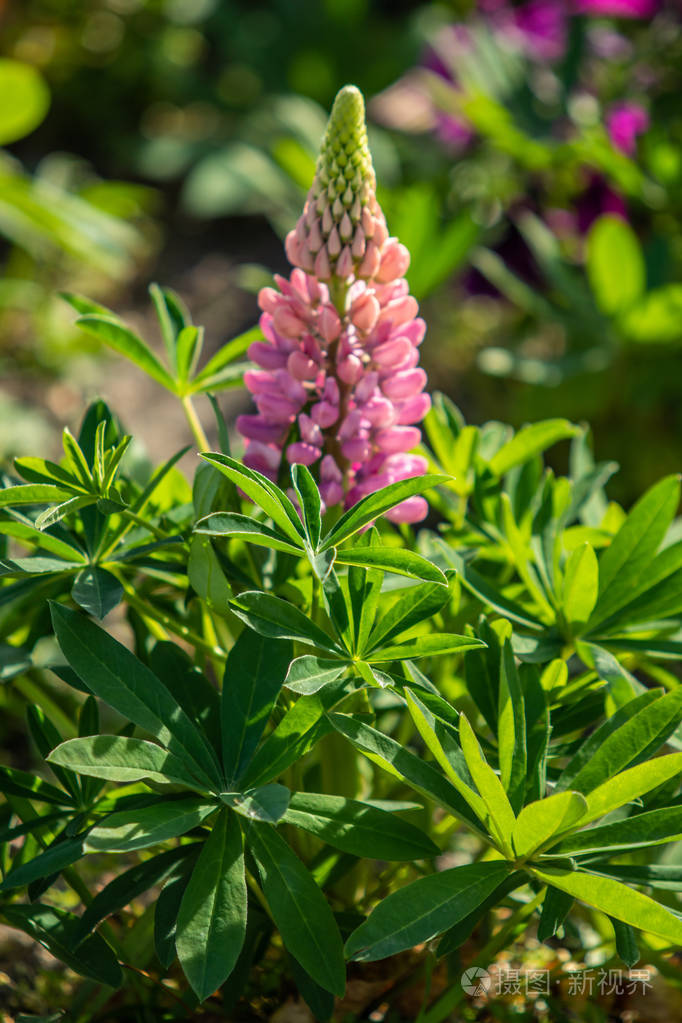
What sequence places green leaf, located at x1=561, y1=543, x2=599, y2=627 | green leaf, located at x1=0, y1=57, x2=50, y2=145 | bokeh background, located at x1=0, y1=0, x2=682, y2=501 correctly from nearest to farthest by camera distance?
green leaf, located at x1=561, y1=543, x2=599, y2=627 < bokeh background, located at x1=0, y1=0, x2=682, y2=501 < green leaf, located at x1=0, y1=57, x2=50, y2=145

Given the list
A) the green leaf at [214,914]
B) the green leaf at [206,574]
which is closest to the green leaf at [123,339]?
the green leaf at [206,574]

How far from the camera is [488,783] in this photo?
0.68 m

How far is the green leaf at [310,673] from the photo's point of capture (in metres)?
0.70

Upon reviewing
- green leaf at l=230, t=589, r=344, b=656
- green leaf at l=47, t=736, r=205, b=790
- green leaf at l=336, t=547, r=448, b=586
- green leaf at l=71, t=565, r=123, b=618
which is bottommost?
green leaf at l=47, t=736, r=205, b=790

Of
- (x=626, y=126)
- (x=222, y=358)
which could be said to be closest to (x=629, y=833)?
(x=222, y=358)

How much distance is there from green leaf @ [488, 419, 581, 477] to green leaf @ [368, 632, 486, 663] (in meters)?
0.30

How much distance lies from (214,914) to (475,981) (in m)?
0.28

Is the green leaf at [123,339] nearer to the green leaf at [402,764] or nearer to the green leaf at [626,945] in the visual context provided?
the green leaf at [402,764]

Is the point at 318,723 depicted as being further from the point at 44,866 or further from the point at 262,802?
the point at 44,866

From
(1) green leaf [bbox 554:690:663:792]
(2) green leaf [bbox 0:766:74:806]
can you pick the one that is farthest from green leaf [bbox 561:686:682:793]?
(2) green leaf [bbox 0:766:74:806]

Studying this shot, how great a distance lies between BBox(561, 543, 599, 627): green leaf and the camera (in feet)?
2.82

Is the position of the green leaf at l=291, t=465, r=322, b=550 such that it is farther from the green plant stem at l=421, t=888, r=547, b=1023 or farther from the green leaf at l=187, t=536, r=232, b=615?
the green plant stem at l=421, t=888, r=547, b=1023

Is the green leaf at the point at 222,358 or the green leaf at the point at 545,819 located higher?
the green leaf at the point at 222,358

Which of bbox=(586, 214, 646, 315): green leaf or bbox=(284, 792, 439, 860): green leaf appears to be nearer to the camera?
bbox=(284, 792, 439, 860): green leaf
